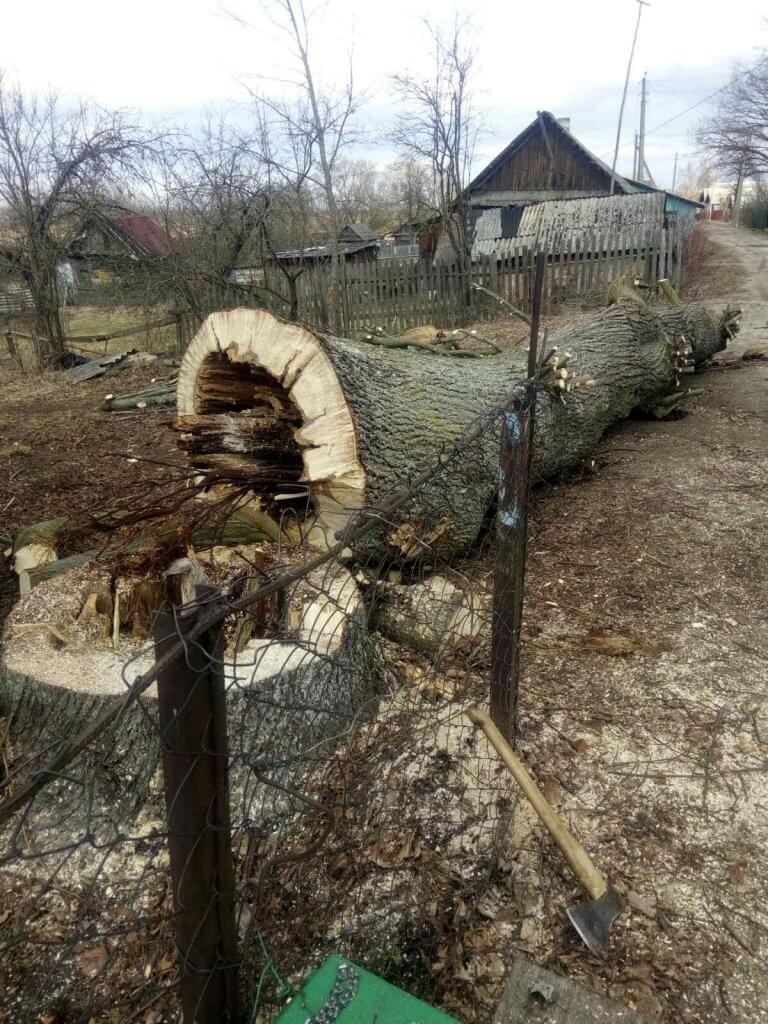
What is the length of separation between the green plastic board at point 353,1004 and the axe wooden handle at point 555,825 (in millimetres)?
721

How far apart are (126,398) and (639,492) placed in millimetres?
6144

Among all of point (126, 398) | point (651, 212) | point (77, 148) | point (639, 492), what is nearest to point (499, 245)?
point (651, 212)

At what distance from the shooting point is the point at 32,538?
3.55 m

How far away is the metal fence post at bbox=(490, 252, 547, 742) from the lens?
219cm

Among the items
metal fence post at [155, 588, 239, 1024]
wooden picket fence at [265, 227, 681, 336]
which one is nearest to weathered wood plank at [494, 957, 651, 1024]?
metal fence post at [155, 588, 239, 1024]

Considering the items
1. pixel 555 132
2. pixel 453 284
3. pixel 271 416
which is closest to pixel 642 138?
pixel 555 132

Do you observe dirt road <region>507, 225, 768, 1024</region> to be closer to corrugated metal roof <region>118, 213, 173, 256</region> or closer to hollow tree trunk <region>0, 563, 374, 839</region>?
hollow tree trunk <region>0, 563, 374, 839</region>

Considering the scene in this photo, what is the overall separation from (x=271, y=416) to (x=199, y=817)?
8.69 ft

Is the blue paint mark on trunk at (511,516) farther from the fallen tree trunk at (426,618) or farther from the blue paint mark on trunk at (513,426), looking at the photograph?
the fallen tree trunk at (426,618)

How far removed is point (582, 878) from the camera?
6.22 feet

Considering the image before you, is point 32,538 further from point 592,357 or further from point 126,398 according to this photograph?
point 126,398

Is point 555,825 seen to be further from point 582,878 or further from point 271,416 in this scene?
point 271,416

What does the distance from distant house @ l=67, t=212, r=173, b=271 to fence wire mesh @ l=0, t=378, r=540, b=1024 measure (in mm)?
10434

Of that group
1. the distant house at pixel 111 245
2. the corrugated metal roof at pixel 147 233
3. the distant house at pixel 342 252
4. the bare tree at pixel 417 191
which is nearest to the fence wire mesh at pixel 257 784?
the distant house at pixel 342 252
